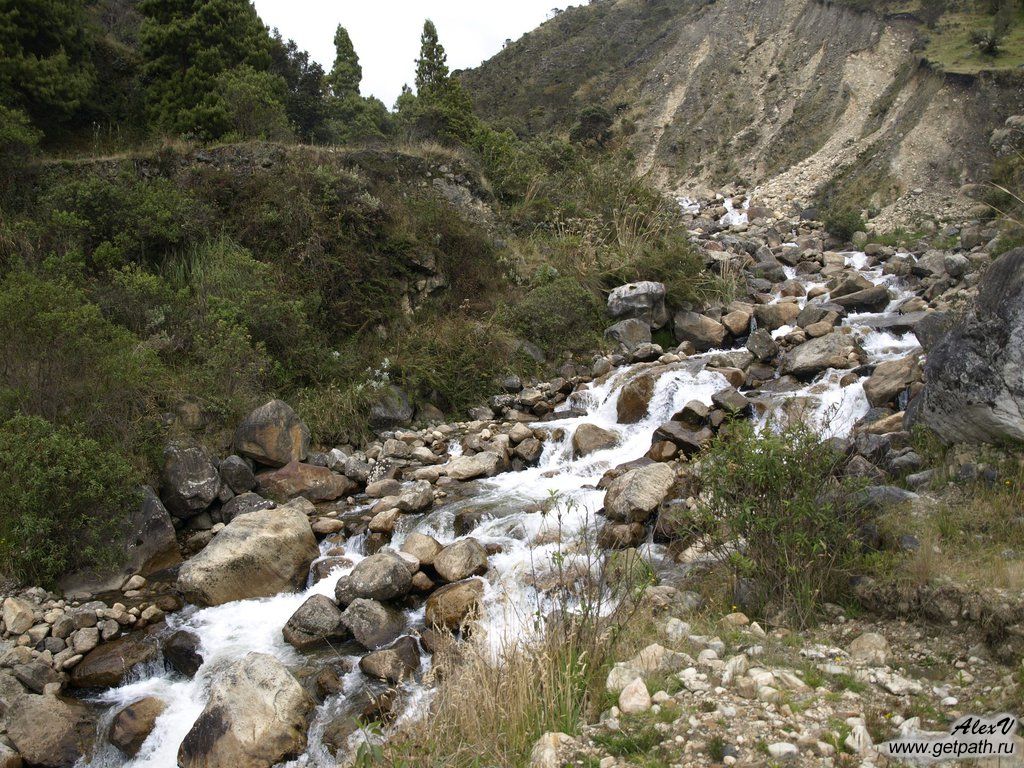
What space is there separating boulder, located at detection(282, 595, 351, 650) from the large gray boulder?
5.84 metres

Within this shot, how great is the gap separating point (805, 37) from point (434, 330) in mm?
34251

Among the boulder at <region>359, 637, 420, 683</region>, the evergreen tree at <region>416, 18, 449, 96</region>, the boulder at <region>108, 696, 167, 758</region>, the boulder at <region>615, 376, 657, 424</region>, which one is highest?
the evergreen tree at <region>416, 18, 449, 96</region>

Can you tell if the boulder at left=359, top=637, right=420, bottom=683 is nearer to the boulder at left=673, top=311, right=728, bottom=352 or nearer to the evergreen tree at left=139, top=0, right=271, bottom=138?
the boulder at left=673, top=311, right=728, bottom=352

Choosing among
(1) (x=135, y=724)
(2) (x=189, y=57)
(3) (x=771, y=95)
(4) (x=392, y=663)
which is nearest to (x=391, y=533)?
(4) (x=392, y=663)

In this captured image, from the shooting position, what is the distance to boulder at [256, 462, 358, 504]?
29.1ft

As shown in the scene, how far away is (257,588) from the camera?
664 centimetres

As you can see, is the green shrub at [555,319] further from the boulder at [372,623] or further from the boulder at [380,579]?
the boulder at [372,623]

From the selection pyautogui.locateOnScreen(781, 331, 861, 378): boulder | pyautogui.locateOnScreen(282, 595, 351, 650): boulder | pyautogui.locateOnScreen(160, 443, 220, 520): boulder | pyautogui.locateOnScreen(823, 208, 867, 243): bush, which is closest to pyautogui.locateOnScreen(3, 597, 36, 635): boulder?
pyautogui.locateOnScreen(160, 443, 220, 520): boulder

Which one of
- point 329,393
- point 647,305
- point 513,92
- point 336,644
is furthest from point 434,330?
point 513,92

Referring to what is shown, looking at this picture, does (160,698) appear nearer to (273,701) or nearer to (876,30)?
(273,701)

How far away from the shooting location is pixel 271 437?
9.34m

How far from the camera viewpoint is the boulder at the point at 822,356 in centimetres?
1073

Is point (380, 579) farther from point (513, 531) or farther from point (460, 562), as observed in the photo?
point (513, 531)

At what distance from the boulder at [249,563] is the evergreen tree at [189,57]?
1203cm
